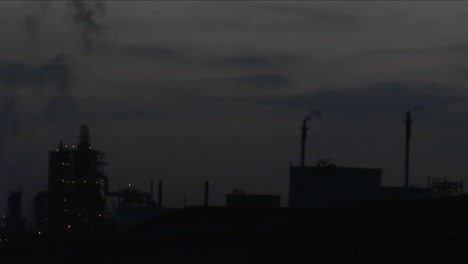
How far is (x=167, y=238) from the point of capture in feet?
144

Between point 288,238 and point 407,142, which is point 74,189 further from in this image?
point 288,238

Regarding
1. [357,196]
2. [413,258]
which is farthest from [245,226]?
[357,196]

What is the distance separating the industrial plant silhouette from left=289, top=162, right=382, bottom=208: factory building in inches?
2.2

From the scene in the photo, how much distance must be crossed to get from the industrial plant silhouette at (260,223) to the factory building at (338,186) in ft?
0.18

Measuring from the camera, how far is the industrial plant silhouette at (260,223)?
30.6 metres

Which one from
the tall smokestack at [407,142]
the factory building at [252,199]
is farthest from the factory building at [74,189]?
the tall smokestack at [407,142]

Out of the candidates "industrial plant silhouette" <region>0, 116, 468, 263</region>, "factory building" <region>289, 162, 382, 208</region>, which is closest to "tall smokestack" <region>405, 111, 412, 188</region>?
"industrial plant silhouette" <region>0, 116, 468, 263</region>

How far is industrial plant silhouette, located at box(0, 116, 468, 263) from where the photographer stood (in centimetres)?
3062

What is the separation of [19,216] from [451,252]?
66.7 m

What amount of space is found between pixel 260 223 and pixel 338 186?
17943 mm

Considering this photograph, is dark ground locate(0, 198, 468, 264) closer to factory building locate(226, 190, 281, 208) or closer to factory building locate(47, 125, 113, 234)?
factory building locate(47, 125, 113, 234)

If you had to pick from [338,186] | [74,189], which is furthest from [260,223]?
[74,189]

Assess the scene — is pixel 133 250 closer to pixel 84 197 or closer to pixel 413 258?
pixel 413 258

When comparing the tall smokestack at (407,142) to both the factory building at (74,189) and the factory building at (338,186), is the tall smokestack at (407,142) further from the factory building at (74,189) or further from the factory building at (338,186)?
the factory building at (74,189)
